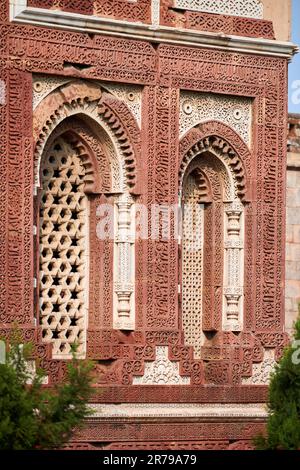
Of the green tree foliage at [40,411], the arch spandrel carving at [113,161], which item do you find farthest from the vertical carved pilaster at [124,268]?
the green tree foliage at [40,411]

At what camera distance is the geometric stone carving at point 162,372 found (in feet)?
66.6

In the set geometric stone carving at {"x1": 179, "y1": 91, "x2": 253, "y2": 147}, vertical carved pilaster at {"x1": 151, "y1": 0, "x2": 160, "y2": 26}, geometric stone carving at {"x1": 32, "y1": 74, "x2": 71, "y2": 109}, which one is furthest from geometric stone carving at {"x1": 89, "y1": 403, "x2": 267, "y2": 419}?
vertical carved pilaster at {"x1": 151, "y1": 0, "x2": 160, "y2": 26}

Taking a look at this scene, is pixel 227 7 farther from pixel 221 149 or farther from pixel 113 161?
pixel 113 161

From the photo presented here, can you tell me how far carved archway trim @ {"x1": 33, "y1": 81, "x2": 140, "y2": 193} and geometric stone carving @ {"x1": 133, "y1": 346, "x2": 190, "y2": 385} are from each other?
5.22 ft

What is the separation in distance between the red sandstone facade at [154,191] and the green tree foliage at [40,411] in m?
2.85

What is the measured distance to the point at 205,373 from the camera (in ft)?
69.3

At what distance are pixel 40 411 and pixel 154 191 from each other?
4787 millimetres

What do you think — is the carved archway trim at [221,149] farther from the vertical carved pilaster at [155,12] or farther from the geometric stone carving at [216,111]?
the vertical carved pilaster at [155,12]

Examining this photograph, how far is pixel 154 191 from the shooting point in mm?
20578

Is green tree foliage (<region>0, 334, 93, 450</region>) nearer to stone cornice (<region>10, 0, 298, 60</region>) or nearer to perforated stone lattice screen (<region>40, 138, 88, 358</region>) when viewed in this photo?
perforated stone lattice screen (<region>40, 138, 88, 358</region>)

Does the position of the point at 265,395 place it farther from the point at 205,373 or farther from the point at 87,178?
the point at 87,178

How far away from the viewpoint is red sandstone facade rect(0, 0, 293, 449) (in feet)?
64.1
